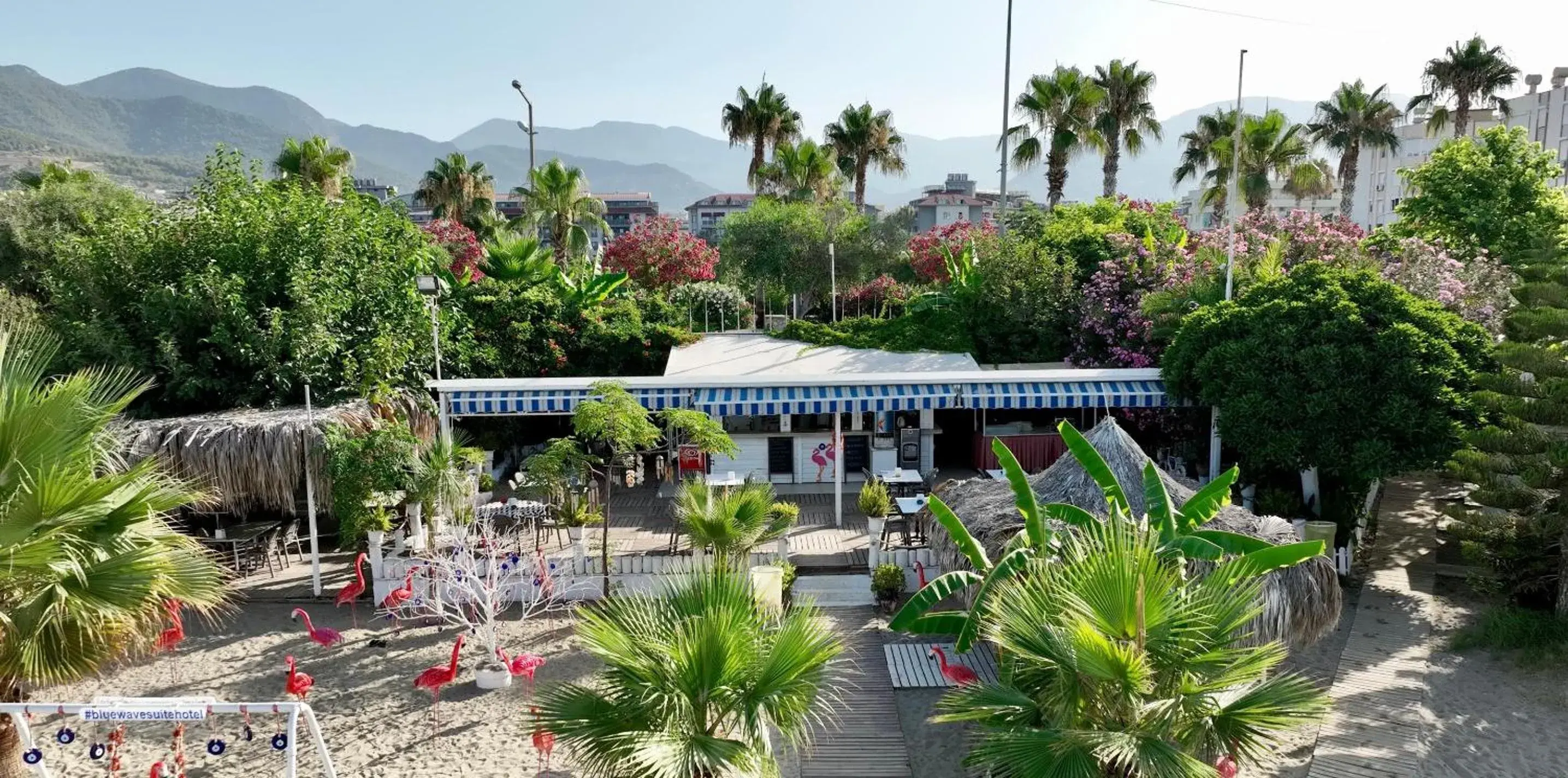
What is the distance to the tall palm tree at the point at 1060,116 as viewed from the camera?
3219 centimetres

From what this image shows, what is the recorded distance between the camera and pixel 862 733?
10.1 m

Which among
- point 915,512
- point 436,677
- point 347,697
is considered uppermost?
point 915,512

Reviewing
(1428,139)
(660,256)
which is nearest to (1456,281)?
(660,256)

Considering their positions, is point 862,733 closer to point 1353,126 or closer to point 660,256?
point 660,256

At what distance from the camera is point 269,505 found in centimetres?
1476

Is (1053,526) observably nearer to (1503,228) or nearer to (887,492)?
(887,492)

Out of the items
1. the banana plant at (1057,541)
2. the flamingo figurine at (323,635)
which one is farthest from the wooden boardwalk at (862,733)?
the flamingo figurine at (323,635)

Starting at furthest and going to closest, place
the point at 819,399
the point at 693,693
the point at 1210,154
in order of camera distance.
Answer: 1. the point at 1210,154
2. the point at 819,399
3. the point at 693,693

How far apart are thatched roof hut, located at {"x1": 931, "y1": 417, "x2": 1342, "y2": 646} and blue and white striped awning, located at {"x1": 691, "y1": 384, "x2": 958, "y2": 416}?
142 inches

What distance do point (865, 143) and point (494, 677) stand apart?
108 feet

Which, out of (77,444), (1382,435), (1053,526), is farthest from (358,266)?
(1382,435)

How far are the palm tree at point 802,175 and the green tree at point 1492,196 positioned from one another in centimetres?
2066

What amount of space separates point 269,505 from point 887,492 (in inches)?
389

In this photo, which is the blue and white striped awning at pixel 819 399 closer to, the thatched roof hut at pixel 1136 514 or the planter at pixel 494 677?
the thatched roof hut at pixel 1136 514
